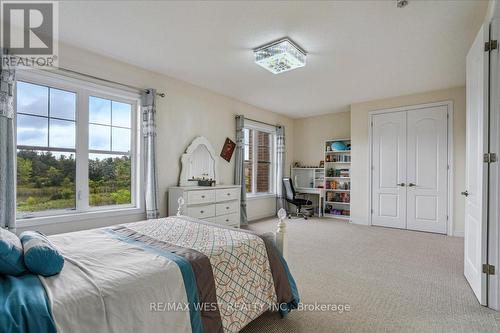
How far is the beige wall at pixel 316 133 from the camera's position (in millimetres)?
6340

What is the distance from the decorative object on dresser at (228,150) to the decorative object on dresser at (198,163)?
257 mm

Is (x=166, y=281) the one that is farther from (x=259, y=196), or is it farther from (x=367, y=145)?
(x=367, y=145)

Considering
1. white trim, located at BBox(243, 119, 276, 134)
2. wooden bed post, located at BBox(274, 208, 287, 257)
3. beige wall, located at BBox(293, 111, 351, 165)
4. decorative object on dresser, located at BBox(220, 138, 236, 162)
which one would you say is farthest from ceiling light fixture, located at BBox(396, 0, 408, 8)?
beige wall, located at BBox(293, 111, 351, 165)

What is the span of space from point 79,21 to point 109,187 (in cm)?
198

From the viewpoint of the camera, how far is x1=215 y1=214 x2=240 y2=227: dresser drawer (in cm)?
429

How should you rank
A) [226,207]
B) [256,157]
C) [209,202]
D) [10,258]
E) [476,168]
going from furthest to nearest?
[256,157] < [226,207] < [209,202] < [476,168] < [10,258]

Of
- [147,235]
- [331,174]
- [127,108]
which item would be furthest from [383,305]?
[331,174]

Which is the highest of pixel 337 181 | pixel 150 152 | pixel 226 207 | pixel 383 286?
pixel 150 152

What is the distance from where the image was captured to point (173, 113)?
4121 millimetres

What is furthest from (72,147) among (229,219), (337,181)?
(337,181)

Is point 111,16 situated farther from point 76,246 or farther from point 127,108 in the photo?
point 76,246

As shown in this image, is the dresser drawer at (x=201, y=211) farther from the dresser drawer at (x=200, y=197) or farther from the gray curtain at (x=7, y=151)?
the gray curtain at (x=7, y=151)

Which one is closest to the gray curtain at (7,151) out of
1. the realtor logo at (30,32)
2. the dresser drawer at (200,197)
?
the realtor logo at (30,32)

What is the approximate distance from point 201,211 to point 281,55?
2.51 meters
